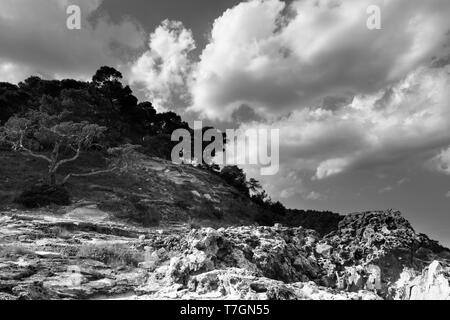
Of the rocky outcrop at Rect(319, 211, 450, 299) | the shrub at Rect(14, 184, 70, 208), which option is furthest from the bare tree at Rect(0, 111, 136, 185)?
the rocky outcrop at Rect(319, 211, 450, 299)

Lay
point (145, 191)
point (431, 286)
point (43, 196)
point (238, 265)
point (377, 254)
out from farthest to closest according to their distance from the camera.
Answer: point (145, 191)
point (43, 196)
point (377, 254)
point (238, 265)
point (431, 286)

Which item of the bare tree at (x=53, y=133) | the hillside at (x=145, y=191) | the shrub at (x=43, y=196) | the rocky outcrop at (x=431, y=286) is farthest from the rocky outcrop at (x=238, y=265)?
the bare tree at (x=53, y=133)

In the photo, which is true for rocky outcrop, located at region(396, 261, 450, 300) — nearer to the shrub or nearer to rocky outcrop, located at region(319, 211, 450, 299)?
rocky outcrop, located at region(319, 211, 450, 299)

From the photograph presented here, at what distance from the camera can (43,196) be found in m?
32.4

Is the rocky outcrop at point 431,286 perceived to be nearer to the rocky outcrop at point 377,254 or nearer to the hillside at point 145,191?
the rocky outcrop at point 377,254

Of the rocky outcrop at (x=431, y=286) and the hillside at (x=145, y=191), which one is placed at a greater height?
the hillside at (x=145, y=191)

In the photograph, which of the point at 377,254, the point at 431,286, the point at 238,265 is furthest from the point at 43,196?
the point at 431,286

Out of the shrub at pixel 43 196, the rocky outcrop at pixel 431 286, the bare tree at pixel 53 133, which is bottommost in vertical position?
the rocky outcrop at pixel 431 286

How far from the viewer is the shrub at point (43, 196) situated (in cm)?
3152

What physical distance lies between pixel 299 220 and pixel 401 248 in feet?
133

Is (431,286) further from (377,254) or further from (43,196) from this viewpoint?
(43,196)

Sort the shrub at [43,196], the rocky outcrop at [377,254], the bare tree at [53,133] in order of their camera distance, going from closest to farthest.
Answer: the rocky outcrop at [377,254] → the shrub at [43,196] → the bare tree at [53,133]
